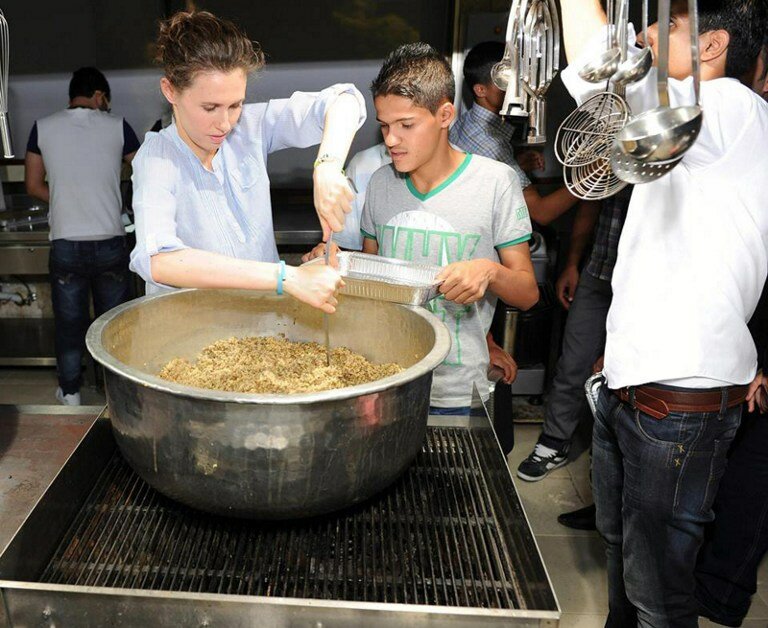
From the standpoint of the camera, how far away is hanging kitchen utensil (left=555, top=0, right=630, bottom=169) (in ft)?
3.63

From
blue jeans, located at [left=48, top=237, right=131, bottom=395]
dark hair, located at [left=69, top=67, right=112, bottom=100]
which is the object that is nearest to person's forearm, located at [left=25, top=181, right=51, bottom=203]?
blue jeans, located at [left=48, top=237, right=131, bottom=395]

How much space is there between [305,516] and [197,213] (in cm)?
74

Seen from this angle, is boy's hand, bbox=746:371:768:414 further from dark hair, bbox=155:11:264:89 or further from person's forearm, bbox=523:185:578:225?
dark hair, bbox=155:11:264:89

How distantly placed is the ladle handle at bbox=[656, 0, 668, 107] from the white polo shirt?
0.70ft

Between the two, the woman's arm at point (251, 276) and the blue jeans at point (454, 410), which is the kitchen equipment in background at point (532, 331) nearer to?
the blue jeans at point (454, 410)

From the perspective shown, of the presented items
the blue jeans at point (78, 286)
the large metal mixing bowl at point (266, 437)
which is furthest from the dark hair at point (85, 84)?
the large metal mixing bowl at point (266, 437)

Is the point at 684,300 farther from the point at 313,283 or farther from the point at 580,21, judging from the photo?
the point at 313,283

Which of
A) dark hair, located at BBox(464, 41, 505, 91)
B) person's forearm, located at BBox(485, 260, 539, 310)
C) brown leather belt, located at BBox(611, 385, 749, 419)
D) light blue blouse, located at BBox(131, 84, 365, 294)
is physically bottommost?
brown leather belt, located at BBox(611, 385, 749, 419)

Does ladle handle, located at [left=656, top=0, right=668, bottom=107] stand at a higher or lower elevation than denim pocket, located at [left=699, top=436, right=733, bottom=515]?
higher

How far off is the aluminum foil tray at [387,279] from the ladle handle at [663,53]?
0.54 m

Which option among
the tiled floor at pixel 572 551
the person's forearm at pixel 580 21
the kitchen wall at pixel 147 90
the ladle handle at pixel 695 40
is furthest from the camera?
the kitchen wall at pixel 147 90

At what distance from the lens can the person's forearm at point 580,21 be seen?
112cm

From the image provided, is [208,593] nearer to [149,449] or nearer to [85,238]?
[149,449]

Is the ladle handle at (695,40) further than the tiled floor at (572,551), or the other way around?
the tiled floor at (572,551)
